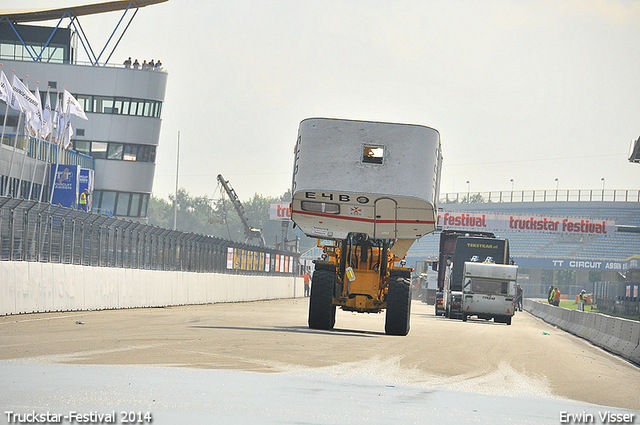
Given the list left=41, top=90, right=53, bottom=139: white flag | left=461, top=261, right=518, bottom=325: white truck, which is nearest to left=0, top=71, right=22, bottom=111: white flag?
left=41, top=90, right=53, bottom=139: white flag

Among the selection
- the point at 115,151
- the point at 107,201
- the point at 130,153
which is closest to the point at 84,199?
the point at 107,201

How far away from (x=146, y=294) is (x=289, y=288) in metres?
31.1

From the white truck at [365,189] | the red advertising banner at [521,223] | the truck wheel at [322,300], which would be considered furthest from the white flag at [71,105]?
the red advertising banner at [521,223]

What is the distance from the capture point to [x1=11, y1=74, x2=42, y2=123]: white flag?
44.9m

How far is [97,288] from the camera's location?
2669 cm

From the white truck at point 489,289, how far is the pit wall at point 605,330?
232cm

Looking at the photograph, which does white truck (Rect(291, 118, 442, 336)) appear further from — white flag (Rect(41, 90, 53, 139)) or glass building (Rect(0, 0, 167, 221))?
glass building (Rect(0, 0, 167, 221))

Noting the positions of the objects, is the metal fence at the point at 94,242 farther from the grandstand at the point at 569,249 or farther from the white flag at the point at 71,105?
the grandstand at the point at 569,249

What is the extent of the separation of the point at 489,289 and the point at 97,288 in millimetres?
15061

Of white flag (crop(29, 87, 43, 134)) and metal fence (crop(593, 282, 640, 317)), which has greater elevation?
white flag (crop(29, 87, 43, 134))

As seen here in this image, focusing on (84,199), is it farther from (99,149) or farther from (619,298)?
(619,298)

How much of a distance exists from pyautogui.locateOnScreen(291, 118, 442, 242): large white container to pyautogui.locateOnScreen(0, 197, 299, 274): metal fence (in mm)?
7590

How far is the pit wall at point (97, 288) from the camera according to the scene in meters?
21.6

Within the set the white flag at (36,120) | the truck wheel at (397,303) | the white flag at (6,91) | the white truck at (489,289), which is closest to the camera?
the truck wheel at (397,303)
